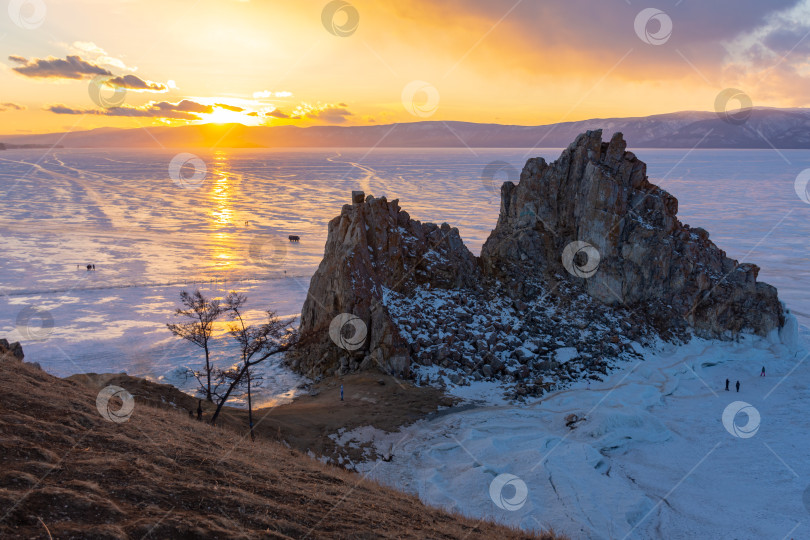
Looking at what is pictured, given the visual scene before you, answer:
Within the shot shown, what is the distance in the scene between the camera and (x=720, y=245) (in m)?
68.1

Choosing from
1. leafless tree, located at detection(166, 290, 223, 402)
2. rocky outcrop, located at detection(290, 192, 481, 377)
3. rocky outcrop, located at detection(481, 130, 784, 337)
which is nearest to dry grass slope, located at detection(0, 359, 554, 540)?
leafless tree, located at detection(166, 290, 223, 402)

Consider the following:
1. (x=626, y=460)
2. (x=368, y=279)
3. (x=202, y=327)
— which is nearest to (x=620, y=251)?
(x=368, y=279)

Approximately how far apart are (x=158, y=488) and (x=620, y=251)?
114 feet

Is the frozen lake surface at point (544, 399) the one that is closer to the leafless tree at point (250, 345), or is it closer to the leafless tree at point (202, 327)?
the leafless tree at point (250, 345)

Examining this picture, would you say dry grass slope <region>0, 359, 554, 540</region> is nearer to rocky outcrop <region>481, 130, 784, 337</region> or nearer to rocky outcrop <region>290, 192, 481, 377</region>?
rocky outcrop <region>290, 192, 481, 377</region>

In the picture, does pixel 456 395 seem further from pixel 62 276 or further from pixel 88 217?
pixel 88 217

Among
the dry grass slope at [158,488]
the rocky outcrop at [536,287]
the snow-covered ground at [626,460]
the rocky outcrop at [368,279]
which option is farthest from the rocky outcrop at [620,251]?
the dry grass slope at [158,488]

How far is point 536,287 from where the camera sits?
1500 inches

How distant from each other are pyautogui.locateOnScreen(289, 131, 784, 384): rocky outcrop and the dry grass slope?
49.4 ft

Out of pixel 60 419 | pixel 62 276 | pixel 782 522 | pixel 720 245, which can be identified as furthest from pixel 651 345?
pixel 62 276

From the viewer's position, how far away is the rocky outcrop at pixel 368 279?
31.9 meters

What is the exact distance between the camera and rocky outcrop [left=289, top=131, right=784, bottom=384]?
32000mm

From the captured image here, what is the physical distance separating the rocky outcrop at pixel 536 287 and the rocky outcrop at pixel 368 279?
82 mm

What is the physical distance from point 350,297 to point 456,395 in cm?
855
